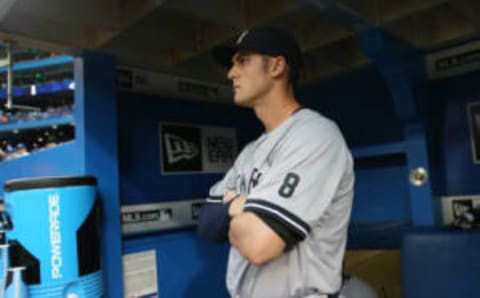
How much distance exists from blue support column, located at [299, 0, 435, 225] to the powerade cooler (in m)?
0.97

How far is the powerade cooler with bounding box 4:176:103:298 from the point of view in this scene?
1.22 meters

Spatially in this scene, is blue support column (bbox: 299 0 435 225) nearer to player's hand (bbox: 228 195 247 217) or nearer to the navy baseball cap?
the navy baseball cap

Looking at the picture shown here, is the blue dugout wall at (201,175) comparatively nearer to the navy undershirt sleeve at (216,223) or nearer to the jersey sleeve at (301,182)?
the navy undershirt sleeve at (216,223)

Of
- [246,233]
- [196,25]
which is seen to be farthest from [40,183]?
[196,25]

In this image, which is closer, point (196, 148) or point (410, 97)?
point (410, 97)

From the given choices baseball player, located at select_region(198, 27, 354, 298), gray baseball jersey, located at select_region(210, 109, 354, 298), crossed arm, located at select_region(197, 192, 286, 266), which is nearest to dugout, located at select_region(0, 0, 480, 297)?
baseball player, located at select_region(198, 27, 354, 298)

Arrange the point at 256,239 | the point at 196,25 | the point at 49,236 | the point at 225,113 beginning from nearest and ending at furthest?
the point at 256,239, the point at 49,236, the point at 196,25, the point at 225,113

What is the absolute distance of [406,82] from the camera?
5.47ft

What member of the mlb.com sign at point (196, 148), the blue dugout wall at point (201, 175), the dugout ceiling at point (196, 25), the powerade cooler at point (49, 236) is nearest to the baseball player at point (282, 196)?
the dugout ceiling at point (196, 25)

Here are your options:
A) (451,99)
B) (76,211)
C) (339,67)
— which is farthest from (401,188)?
(76,211)

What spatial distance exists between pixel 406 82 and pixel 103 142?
3.67 feet

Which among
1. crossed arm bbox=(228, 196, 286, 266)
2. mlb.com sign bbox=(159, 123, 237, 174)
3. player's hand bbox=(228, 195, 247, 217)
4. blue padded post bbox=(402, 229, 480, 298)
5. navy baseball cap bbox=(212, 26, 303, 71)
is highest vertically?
navy baseball cap bbox=(212, 26, 303, 71)

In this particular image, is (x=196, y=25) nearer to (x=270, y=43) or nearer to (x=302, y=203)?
(x=270, y=43)

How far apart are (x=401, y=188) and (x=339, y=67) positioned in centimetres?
64
